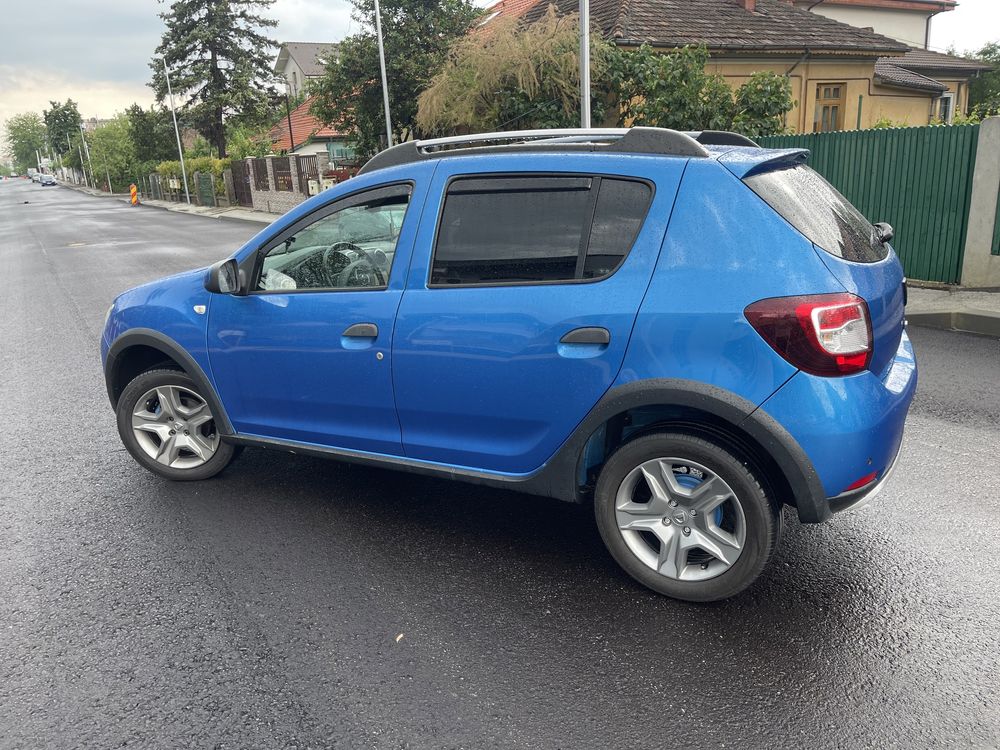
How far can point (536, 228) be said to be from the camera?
10.8 feet

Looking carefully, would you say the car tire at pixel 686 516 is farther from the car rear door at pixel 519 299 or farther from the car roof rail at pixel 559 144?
the car roof rail at pixel 559 144

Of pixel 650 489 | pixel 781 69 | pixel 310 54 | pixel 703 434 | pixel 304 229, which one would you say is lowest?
pixel 650 489

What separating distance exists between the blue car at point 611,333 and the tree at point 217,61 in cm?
5002

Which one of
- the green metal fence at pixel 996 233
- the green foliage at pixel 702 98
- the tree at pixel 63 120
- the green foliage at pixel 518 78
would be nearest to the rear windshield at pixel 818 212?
the green metal fence at pixel 996 233

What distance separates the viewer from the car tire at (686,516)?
2973 mm

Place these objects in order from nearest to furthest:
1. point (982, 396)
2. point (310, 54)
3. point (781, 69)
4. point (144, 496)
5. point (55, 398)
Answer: point (144, 496), point (982, 396), point (55, 398), point (781, 69), point (310, 54)

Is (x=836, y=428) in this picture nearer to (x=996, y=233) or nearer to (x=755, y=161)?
(x=755, y=161)

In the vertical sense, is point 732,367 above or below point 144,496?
above

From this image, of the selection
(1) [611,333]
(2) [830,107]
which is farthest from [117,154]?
(1) [611,333]

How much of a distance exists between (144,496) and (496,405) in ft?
7.82

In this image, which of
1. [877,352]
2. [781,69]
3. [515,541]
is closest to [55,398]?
[515,541]

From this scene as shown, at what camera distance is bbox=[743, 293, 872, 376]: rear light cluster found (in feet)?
9.14

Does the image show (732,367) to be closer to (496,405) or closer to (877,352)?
(877,352)

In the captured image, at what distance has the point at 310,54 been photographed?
6312 centimetres
